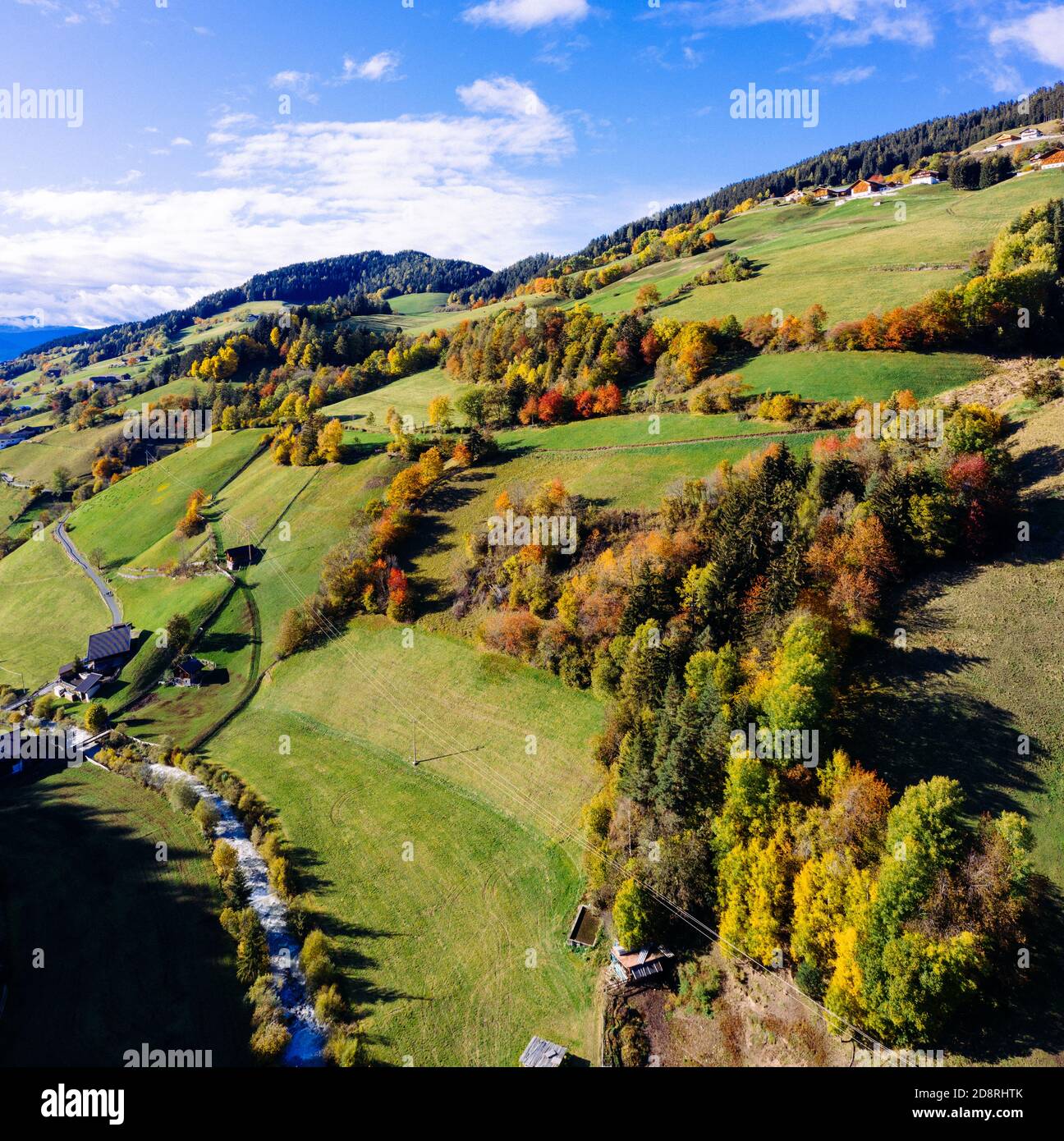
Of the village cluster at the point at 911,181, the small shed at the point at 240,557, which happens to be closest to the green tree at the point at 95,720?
the small shed at the point at 240,557

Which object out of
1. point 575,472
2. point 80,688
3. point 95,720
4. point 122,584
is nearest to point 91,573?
point 122,584

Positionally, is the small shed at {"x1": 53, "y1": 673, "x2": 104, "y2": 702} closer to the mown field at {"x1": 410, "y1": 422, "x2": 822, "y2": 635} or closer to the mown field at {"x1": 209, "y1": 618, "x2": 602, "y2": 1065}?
the mown field at {"x1": 209, "y1": 618, "x2": 602, "y2": 1065}

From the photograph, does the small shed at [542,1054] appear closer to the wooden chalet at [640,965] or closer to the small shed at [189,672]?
the wooden chalet at [640,965]

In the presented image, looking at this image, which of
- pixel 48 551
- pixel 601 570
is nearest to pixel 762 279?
pixel 601 570

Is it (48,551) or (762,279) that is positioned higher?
(762,279)

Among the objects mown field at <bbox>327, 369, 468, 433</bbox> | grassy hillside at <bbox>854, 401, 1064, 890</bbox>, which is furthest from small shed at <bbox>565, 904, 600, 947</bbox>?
mown field at <bbox>327, 369, 468, 433</bbox>

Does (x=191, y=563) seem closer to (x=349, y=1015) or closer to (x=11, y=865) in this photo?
(x=11, y=865)

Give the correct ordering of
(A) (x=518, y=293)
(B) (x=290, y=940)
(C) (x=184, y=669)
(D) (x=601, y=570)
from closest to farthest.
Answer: (B) (x=290, y=940), (D) (x=601, y=570), (C) (x=184, y=669), (A) (x=518, y=293)
